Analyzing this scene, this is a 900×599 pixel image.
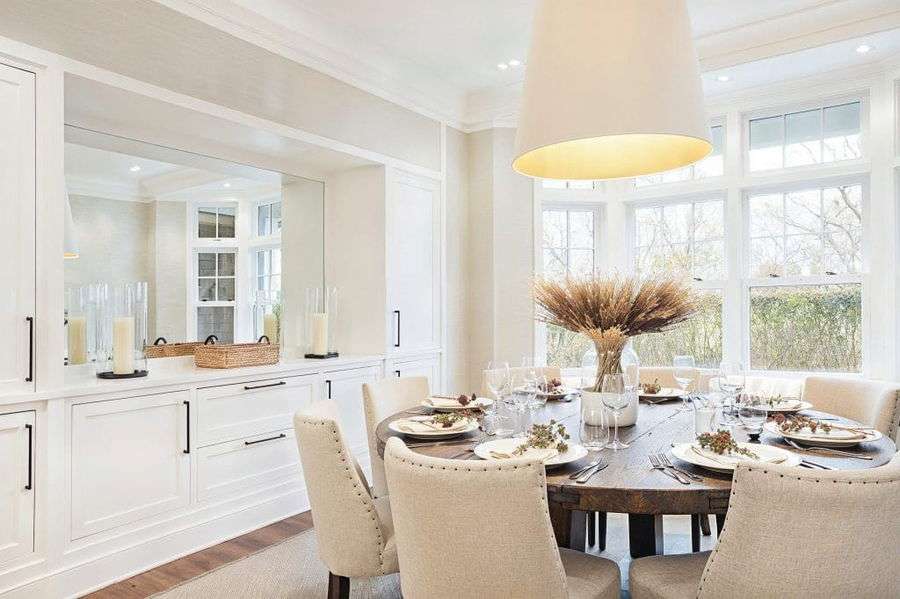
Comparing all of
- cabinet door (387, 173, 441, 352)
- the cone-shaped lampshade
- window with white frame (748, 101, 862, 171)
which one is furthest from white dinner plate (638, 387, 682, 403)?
window with white frame (748, 101, 862, 171)

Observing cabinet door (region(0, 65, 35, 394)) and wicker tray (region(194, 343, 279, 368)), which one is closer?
cabinet door (region(0, 65, 35, 394))

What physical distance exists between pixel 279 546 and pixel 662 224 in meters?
3.52

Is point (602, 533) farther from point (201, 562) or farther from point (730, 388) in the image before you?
point (201, 562)

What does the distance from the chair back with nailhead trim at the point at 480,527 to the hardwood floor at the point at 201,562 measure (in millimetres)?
1726

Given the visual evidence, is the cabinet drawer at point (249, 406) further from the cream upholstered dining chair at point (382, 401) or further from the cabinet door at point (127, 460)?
the cream upholstered dining chair at point (382, 401)

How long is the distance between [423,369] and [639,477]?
298 cm

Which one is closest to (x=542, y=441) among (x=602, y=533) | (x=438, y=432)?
(x=438, y=432)

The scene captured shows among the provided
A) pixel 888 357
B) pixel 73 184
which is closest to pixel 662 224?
pixel 888 357

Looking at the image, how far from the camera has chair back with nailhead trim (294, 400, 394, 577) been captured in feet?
6.46

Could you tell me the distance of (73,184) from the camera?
9.73ft

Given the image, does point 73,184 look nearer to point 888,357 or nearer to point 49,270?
point 49,270

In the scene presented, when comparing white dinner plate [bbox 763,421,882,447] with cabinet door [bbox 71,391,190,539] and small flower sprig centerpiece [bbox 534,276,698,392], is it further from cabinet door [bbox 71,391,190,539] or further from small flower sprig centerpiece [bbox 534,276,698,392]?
cabinet door [bbox 71,391,190,539]

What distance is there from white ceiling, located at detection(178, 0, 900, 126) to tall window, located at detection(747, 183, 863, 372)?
86 centimetres

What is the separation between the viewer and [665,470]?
1748mm
